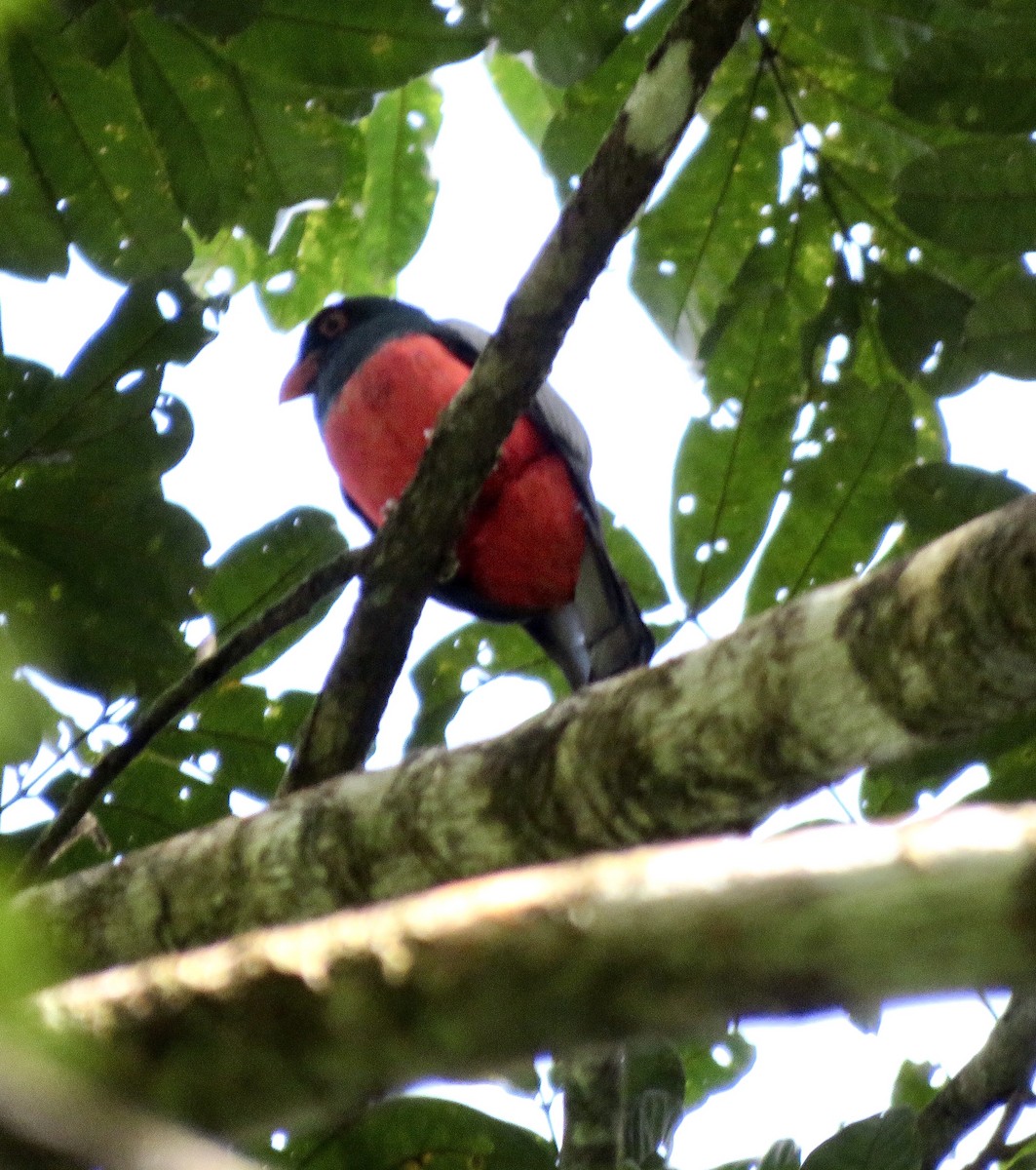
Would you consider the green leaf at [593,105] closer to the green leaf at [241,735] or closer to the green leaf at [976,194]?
the green leaf at [976,194]

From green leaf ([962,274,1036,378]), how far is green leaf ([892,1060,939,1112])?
1.56 m

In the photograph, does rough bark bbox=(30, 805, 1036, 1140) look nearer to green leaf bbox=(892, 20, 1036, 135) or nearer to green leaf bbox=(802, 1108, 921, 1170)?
green leaf bbox=(802, 1108, 921, 1170)

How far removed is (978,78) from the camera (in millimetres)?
2777

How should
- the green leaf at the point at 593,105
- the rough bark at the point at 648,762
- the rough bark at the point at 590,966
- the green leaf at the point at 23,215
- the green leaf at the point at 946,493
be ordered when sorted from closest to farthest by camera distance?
the rough bark at the point at 590,966 < the rough bark at the point at 648,762 < the green leaf at the point at 946,493 < the green leaf at the point at 23,215 < the green leaf at the point at 593,105

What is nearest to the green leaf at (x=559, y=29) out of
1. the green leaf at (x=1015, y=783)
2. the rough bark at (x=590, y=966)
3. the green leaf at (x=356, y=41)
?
the green leaf at (x=356, y=41)

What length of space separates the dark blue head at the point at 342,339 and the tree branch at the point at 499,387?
1.48 metres

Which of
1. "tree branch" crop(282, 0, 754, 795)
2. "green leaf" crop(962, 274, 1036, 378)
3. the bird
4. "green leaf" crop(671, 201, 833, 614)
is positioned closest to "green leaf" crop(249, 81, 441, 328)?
the bird

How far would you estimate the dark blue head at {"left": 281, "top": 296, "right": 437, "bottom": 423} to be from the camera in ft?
14.4

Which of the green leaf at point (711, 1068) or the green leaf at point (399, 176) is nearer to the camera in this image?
the green leaf at point (711, 1068)

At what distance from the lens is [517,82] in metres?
4.19

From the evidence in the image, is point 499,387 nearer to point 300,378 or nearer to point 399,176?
point 399,176

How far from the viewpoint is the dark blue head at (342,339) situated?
440cm

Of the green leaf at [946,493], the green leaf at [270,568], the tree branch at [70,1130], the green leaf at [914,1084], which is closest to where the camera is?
the tree branch at [70,1130]

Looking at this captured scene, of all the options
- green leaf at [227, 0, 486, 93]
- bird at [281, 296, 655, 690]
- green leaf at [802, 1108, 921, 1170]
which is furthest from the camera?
bird at [281, 296, 655, 690]
